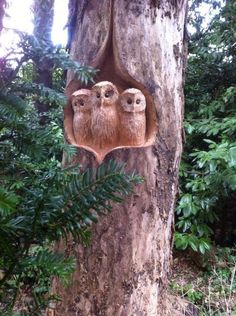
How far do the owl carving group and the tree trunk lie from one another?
5 cm

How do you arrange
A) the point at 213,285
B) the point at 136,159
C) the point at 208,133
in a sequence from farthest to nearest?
the point at 208,133, the point at 213,285, the point at 136,159

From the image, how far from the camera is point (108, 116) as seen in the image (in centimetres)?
121

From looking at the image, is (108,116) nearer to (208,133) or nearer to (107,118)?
(107,118)

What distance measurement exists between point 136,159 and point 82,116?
254 mm

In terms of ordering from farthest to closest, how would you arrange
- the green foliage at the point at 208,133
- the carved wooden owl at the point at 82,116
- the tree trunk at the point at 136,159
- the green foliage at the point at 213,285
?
1. the green foliage at the point at 208,133
2. the green foliage at the point at 213,285
3. the carved wooden owl at the point at 82,116
4. the tree trunk at the point at 136,159

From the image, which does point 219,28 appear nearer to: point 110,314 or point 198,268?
point 198,268

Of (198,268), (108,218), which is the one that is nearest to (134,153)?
(108,218)

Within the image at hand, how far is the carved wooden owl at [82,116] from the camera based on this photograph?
1232 mm

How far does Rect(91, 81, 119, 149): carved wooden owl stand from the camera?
119 centimetres

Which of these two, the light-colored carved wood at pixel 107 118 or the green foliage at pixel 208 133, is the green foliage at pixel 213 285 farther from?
the light-colored carved wood at pixel 107 118

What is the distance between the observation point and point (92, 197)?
475 millimetres

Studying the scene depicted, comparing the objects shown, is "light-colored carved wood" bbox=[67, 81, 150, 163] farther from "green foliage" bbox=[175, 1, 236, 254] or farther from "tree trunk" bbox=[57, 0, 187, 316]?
"green foliage" bbox=[175, 1, 236, 254]

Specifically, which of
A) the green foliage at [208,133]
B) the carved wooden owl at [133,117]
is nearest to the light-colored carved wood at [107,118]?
the carved wooden owl at [133,117]

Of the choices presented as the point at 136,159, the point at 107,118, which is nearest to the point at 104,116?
the point at 107,118
